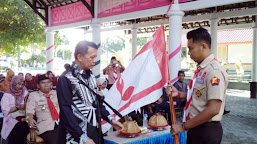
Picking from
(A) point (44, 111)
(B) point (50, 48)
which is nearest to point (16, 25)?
(B) point (50, 48)

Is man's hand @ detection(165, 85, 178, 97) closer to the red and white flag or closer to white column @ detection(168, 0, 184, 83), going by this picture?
the red and white flag

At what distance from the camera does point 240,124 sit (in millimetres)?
6297

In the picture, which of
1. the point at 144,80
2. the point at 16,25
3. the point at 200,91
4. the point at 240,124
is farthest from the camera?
the point at 16,25

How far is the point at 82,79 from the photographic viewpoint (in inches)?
76.5

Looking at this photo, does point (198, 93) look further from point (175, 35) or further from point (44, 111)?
point (175, 35)

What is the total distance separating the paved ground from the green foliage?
9580 millimetres

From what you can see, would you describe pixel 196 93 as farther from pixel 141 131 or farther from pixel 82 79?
pixel 141 131

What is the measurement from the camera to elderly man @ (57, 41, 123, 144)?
183 cm

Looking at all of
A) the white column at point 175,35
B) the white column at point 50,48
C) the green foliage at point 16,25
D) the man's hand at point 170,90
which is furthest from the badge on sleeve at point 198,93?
the green foliage at point 16,25

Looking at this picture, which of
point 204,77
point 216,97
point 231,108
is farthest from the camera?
point 231,108

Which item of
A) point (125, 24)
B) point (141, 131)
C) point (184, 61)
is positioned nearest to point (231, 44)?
point (184, 61)

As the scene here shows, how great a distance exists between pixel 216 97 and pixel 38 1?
480 inches

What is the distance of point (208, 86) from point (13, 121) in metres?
2.96

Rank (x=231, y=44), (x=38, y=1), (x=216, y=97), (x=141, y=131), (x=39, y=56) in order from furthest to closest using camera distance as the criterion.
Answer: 1. (x=39, y=56)
2. (x=231, y=44)
3. (x=38, y=1)
4. (x=141, y=131)
5. (x=216, y=97)
